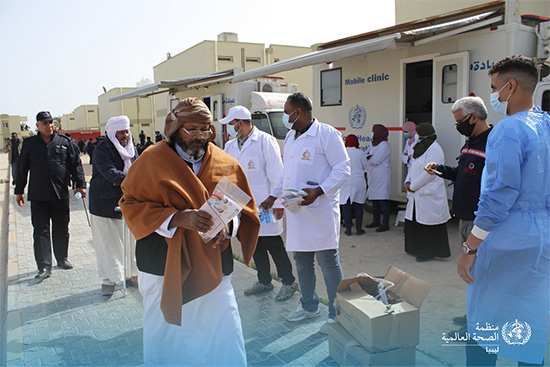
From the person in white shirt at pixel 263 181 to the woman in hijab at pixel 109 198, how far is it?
1.20m

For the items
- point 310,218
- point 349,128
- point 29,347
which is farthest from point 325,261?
Result: point 349,128

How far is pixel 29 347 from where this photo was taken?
12.5ft

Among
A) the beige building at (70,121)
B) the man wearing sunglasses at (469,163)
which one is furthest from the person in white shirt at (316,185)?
the beige building at (70,121)

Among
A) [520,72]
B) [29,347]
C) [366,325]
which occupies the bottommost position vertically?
[29,347]

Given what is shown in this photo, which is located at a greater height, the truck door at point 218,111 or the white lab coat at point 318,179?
the truck door at point 218,111

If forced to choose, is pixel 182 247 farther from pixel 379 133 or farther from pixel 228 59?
pixel 228 59

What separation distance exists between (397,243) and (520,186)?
4.67m

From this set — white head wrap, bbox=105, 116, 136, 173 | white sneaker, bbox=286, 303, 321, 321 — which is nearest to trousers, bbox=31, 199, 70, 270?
white head wrap, bbox=105, 116, 136, 173

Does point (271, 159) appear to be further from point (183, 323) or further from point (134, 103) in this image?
point (134, 103)

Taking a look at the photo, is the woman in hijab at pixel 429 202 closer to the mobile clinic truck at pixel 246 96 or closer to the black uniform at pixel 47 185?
the black uniform at pixel 47 185

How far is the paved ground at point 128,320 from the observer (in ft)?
11.6

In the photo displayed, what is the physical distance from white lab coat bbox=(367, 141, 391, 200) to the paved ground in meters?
1.55

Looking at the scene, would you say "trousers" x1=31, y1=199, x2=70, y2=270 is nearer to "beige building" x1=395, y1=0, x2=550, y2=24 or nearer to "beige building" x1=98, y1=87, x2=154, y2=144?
"beige building" x1=395, y1=0, x2=550, y2=24

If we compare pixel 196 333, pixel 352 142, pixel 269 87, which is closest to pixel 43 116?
pixel 196 333
